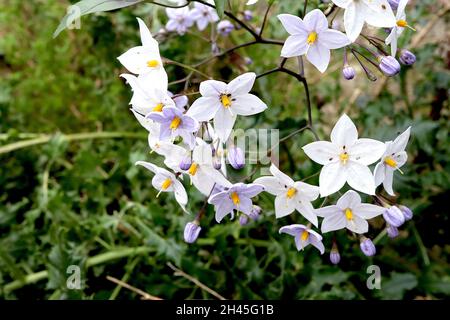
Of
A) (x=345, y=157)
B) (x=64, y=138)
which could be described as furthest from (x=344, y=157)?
(x=64, y=138)

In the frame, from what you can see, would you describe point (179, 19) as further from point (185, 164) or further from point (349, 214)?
point (349, 214)

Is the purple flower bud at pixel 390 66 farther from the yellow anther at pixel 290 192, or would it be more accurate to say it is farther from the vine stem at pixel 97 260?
the vine stem at pixel 97 260

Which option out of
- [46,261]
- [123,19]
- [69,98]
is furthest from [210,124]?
[69,98]

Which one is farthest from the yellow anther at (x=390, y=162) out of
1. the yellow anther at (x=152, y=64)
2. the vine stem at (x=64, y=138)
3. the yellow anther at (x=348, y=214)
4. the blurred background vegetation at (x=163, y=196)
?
the vine stem at (x=64, y=138)

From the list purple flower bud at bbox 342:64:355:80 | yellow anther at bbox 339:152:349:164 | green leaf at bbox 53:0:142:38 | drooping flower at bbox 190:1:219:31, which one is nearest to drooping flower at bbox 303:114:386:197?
yellow anther at bbox 339:152:349:164

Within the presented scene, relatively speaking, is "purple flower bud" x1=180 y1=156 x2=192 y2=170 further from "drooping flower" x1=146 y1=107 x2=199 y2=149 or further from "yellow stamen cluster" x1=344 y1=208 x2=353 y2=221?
"yellow stamen cluster" x1=344 y1=208 x2=353 y2=221
